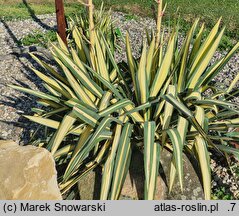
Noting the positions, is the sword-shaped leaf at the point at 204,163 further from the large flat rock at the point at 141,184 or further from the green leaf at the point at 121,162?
the green leaf at the point at 121,162

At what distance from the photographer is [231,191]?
3604mm

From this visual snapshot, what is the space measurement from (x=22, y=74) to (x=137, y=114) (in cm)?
313

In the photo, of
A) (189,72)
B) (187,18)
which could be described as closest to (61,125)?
(189,72)

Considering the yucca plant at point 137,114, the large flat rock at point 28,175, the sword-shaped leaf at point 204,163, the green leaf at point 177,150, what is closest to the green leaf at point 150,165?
the yucca plant at point 137,114

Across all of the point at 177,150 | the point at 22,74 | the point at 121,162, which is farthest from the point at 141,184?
the point at 22,74

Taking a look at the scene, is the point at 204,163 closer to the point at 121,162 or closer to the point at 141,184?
the point at 141,184

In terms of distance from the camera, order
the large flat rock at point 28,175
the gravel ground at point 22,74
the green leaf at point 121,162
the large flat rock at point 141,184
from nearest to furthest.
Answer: the large flat rock at point 28,175
the green leaf at point 121,162
the large flat rock at point 141,184
the gravel ground at point 22,74

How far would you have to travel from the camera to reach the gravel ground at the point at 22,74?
3.90 m

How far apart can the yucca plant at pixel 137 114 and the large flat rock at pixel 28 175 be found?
0.20 meters

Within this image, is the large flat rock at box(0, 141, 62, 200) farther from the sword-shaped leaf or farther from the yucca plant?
the sword-shaped leaf

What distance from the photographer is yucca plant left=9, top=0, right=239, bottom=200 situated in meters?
3.06

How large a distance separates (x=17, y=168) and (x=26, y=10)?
727cm

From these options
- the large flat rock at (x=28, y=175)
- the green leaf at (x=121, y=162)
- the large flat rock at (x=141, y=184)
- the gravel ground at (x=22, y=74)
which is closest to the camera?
the large flat rock at (x=28, y=175)

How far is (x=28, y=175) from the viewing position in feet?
9.61
